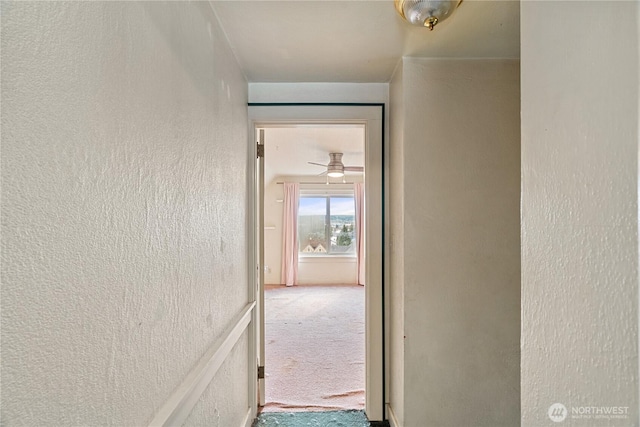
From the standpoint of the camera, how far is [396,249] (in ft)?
7.02

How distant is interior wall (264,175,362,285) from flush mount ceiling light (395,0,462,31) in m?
5.32

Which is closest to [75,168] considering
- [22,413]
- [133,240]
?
[133,240]

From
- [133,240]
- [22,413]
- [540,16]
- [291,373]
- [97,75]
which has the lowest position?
[291,373]

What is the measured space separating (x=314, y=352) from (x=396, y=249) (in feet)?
6.23

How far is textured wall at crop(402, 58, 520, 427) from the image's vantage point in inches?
76.4

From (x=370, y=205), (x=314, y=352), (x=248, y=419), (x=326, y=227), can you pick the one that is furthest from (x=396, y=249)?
(x=326, y=227)

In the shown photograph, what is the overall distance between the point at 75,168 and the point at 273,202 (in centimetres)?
631

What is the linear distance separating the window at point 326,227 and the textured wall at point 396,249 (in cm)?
479

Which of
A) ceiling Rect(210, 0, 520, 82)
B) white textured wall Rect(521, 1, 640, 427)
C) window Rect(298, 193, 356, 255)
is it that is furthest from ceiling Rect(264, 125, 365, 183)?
white textured wall Rect(521, 1, 640, 427)

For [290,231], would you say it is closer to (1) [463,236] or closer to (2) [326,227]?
(2) [326,227]

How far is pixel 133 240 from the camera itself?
84cm

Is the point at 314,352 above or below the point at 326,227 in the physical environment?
below

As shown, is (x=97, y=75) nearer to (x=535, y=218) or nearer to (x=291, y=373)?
(x=535, y=218)

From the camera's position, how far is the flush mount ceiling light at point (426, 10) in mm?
1374
